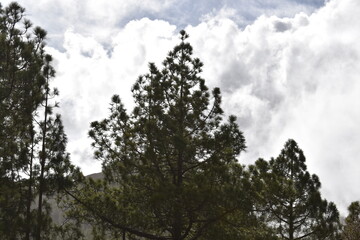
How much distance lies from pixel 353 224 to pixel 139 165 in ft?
51.8

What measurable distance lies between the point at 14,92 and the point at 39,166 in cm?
327

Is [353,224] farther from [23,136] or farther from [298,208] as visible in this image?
[23,136]

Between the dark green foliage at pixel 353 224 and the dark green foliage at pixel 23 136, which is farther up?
the dark green foliage at pixel 23 136

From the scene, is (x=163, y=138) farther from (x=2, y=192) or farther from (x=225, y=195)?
(x=2, y=192)

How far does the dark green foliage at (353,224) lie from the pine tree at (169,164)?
12.5m

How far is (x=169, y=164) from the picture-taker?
1366 centimetres

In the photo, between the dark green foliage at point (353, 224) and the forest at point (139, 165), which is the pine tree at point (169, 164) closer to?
the forest at point (139, 165)

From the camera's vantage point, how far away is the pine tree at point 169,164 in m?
12.0

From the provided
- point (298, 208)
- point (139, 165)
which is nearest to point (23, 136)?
point (139, 165)

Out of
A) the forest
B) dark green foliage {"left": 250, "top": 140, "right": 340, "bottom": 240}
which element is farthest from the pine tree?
dark green foliage {"left": 250, "top": 140, "right": 340, "bottom": 240}

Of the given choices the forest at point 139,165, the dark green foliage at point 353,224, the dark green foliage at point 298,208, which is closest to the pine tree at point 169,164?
the forest at point 139,165

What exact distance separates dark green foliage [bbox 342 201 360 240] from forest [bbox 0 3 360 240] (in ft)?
30.8

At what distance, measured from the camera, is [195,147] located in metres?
13.3

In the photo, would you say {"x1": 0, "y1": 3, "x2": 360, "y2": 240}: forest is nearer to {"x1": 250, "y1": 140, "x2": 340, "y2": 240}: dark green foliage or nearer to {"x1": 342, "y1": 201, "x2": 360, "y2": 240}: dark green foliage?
{"x1": 250, "y1": 140, "x2": 340, "y2": 240}: dark green foliage
